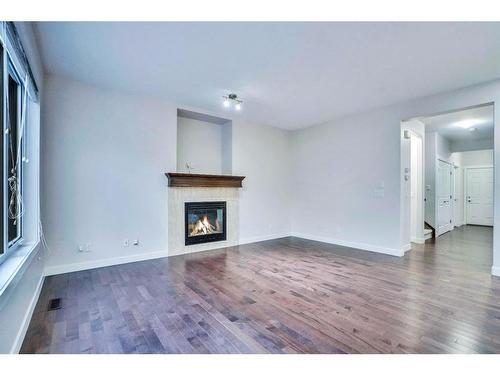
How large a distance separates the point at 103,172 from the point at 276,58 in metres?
2.89

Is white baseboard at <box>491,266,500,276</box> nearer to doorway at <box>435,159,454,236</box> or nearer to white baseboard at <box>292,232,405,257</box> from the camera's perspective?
white baseboard at <box>292,232,405,257</box>

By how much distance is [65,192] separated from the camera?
132 inches

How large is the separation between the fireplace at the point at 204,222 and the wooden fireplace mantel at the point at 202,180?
0.37 m

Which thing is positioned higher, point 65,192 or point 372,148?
point 372,148

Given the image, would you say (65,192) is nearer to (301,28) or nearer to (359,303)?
(301,28)

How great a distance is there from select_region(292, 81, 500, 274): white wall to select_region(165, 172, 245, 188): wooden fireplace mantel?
1.78 m

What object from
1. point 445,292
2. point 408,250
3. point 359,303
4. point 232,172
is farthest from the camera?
point 232,172

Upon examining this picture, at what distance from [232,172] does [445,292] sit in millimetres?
3788

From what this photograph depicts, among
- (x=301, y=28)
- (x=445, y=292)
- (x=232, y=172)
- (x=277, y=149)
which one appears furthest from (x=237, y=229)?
(x=301, y=28)

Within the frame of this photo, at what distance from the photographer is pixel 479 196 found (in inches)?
311
